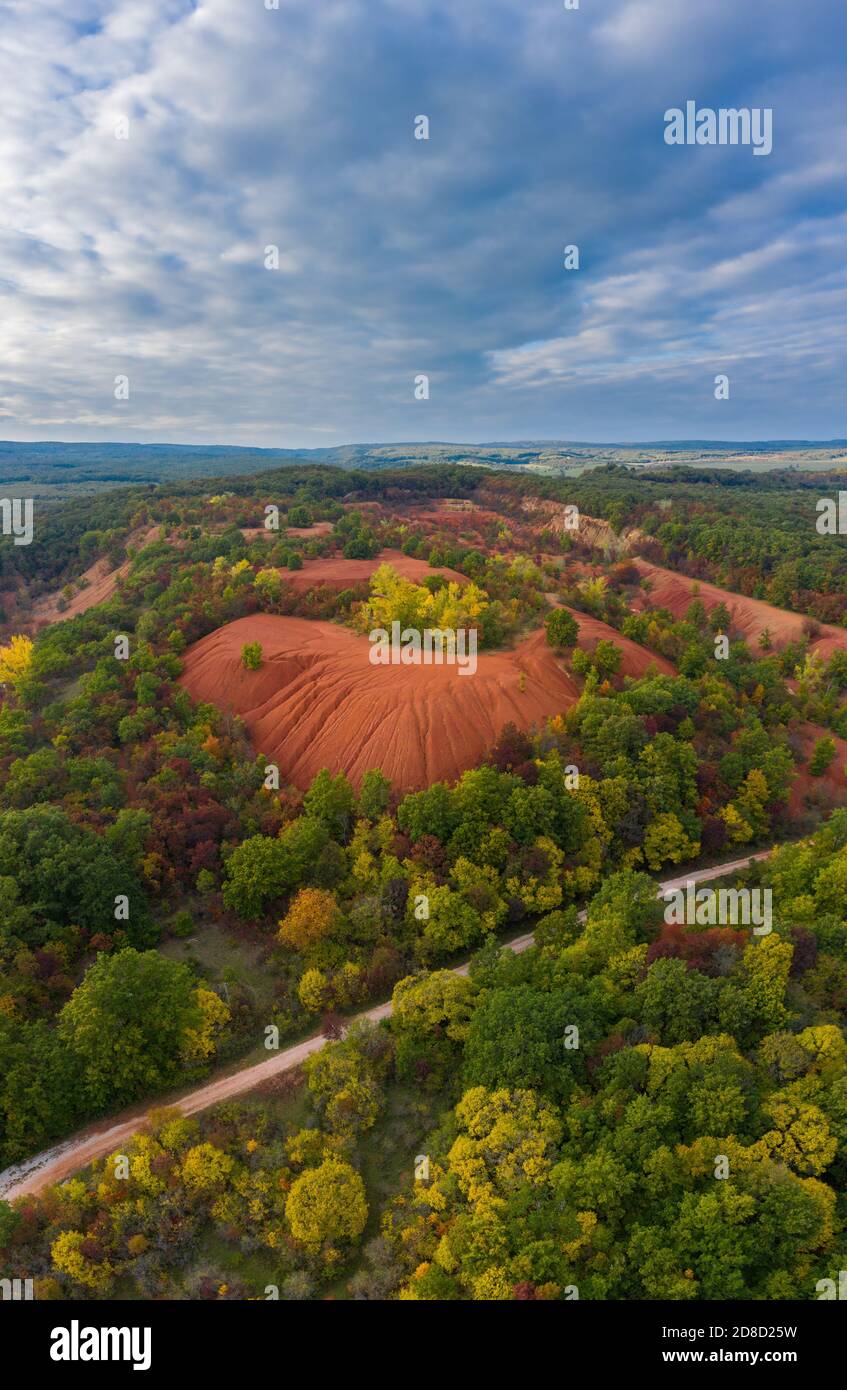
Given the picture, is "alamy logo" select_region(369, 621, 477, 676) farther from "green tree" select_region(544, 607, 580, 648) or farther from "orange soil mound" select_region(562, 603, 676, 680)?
"orange soil mound" select_region(562, 603, 676, 680)

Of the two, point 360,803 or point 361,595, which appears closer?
point 360,803

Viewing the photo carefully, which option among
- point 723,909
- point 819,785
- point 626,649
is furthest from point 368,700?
point 819,785

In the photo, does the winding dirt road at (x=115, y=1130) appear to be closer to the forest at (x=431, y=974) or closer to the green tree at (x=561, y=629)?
the forest at (x=431, y=974)

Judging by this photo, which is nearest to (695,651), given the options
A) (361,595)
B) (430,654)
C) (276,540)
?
(430,654)

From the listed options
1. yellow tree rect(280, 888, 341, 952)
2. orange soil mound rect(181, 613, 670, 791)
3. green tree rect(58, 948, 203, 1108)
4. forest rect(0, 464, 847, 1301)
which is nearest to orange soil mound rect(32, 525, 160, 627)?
forest rect(0, 464, 847, 1301)

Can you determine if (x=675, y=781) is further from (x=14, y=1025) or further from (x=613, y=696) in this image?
(x=14, y=1025)

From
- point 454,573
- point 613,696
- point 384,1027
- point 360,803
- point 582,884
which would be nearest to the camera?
point 384,1027

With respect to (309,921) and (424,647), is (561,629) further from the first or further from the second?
(309,921)
